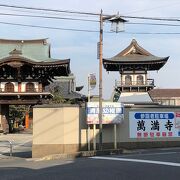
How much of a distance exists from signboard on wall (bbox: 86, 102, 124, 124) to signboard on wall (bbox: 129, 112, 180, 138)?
887 millimetres

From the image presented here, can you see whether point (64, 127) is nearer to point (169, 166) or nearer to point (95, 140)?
point (95, 140)

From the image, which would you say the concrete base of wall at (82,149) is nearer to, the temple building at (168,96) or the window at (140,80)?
the window at (140,80)

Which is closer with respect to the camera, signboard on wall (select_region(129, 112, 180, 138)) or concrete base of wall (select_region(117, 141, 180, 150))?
concrete base of wall (select_region(117, 141, 180, 150))

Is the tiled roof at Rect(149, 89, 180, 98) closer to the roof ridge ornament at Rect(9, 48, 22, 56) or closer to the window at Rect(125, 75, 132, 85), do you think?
the window at Rect(125, 75, 132, 85)

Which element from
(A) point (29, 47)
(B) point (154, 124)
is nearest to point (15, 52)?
(A) point (29, 47)

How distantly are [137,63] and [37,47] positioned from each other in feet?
45.8

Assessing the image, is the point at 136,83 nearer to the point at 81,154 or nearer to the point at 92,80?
the point at 92,80

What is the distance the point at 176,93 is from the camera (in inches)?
4631

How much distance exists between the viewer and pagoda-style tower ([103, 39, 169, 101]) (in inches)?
2366

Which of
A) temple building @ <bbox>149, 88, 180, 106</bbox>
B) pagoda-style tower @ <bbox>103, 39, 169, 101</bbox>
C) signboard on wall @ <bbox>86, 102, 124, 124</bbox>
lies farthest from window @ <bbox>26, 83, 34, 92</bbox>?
temple building @ <bbox>149, 88, 180, 106</bbox>

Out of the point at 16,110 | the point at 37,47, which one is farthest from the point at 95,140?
the point at 16,110

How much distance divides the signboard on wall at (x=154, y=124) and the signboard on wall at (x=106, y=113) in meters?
0.89

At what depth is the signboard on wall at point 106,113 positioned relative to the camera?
21875mm

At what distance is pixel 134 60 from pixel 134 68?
80.6 inches
